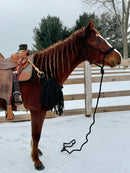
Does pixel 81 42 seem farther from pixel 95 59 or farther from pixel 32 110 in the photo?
pixel 32 110

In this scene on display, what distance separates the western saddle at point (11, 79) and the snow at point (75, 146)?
31.2 inches

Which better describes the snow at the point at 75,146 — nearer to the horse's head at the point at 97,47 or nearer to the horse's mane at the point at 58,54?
the horse's mane at the point at 58,54

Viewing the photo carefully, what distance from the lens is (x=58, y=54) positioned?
1769 millimetres

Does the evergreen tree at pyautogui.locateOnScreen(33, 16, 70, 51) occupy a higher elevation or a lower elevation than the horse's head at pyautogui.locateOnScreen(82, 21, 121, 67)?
higher

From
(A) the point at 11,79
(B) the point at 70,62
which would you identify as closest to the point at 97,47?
(B) the point at 70,62

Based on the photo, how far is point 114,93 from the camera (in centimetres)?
404

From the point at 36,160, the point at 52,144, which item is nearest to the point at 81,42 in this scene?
the point at 36,160

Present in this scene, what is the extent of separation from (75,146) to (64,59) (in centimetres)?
152

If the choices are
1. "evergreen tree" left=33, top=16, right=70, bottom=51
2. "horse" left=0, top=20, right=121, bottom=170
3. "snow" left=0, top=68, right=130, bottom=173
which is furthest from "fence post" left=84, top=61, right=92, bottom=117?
"evergreen tree" left=33, top=16, right=70, bottom=51

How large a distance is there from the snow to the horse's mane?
1224 millimetres

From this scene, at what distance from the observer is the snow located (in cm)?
190

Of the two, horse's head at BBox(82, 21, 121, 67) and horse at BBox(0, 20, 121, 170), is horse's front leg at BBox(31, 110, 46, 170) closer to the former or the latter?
horse at BBox(0, 20, 121, 170)

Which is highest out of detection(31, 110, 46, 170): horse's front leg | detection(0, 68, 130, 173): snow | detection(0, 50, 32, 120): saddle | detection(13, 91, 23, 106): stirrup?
detection(0, 50, 32, 120): saddle

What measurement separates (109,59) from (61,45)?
0.61 metres
